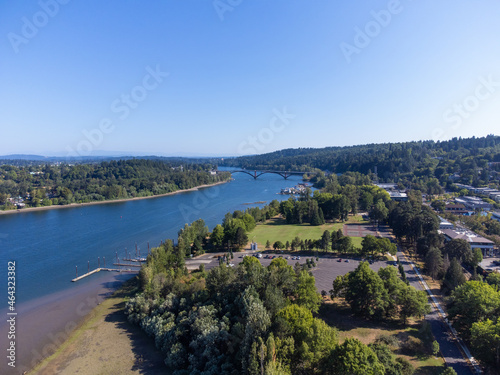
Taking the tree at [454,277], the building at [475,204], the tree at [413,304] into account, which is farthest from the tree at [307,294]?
the building at [475,204]

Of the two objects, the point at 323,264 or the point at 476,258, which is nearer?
the point at 476,258

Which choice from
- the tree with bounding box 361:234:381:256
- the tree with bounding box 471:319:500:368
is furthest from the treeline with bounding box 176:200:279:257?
the tree with bounding box 471:319:500:368

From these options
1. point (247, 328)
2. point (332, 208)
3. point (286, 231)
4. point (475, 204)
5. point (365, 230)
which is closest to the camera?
point (247, 328)

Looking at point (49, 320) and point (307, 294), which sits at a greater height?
point (307, 294)

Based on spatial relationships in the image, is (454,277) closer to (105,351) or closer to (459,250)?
(459,250)

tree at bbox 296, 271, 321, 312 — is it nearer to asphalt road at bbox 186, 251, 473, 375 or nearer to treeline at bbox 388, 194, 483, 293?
asphalt road at bbox 186, 251, 473, 375

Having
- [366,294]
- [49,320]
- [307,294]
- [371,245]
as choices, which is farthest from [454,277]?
[49,320]

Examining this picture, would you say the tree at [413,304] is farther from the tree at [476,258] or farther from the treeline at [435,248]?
the tree at [476,258]
